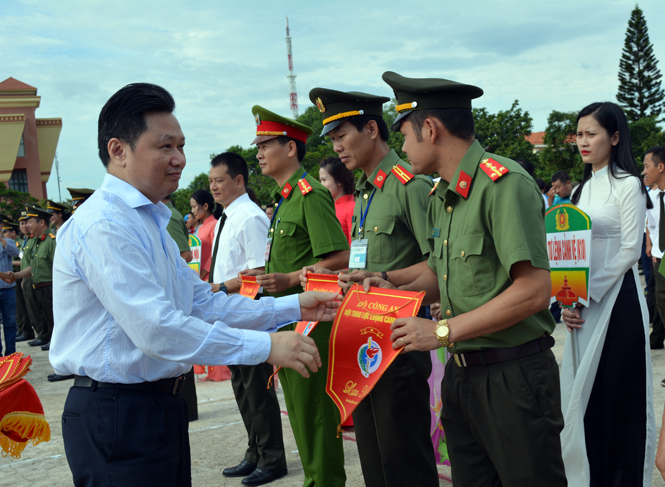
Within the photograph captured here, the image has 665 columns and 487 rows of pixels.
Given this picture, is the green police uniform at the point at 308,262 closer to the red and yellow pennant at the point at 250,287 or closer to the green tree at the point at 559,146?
the red and yellow pennant at the point at 250,287

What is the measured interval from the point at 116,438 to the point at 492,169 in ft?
5.08

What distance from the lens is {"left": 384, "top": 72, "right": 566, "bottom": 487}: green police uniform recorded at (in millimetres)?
1922

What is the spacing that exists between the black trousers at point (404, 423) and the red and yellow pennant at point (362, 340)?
1.64 feet

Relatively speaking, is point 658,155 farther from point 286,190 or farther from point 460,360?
point 460,360

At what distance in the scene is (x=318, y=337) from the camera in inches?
129

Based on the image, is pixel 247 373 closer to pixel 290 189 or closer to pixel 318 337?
pixel 318 337

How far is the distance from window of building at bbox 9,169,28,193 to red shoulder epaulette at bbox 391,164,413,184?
4504 cm

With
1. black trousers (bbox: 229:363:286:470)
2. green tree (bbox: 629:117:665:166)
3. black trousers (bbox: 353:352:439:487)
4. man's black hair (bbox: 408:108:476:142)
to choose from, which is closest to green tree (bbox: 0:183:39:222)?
black trousers (bbox: 229:363:286:470)

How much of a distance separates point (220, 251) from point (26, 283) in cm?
765

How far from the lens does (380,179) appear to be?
300 centimetres

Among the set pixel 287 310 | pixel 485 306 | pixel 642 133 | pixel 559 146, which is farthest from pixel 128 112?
pixel 642 133

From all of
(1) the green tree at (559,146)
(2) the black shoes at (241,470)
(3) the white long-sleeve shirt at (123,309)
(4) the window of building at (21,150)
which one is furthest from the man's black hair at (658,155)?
(4) the window of building at (21,150)

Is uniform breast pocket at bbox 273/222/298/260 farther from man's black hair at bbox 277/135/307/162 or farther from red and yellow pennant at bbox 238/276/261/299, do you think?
man's black hair at bbox 277/135/307/162

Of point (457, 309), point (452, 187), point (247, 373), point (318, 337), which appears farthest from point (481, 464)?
point (247, 373)
